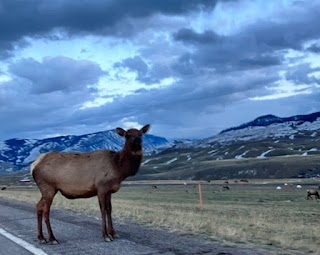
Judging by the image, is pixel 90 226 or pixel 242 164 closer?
pixel 90 226

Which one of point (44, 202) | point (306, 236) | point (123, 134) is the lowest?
point (306, 236)

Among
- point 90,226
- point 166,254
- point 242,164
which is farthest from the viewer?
point 242,164

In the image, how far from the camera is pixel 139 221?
51.2 feet

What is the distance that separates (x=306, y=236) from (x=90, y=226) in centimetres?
622

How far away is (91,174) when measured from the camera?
12.1 m

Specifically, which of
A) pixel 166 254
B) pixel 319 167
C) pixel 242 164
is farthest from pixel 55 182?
pixel 242 164

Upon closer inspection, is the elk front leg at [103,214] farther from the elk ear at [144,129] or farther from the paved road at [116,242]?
the elk ear at [144,129]

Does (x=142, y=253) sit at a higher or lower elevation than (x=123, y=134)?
lower

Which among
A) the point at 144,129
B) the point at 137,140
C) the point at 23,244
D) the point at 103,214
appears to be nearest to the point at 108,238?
the point at 103,214

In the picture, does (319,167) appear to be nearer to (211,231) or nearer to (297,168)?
(297,168)

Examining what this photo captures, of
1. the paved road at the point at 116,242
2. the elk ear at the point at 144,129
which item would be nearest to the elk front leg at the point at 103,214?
the paved road at the point at 116,242

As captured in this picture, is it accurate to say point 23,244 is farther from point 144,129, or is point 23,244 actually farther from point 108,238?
point 144,129

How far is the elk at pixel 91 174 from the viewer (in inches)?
467

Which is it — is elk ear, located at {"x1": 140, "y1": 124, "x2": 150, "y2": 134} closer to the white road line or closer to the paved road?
the paved road
